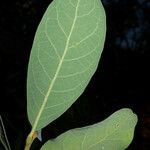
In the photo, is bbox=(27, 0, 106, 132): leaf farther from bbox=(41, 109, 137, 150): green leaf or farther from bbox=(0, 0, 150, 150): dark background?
bbox=(0, 0, 150, 150): dark background

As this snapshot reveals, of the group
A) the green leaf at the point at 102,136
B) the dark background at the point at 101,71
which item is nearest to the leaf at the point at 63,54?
the green leaf at the point at 102,136

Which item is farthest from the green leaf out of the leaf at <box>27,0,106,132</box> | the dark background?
the dark background

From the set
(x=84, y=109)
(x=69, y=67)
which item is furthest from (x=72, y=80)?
(x=84, y=109)

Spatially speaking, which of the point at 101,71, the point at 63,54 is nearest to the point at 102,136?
the point at 63,54

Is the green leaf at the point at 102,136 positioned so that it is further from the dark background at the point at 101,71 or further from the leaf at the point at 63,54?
the dark background at the point at 101,71

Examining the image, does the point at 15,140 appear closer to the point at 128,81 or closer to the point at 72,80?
the point at 128,81

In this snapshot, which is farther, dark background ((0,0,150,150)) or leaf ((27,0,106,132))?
dark background ((0,0,150,150))
